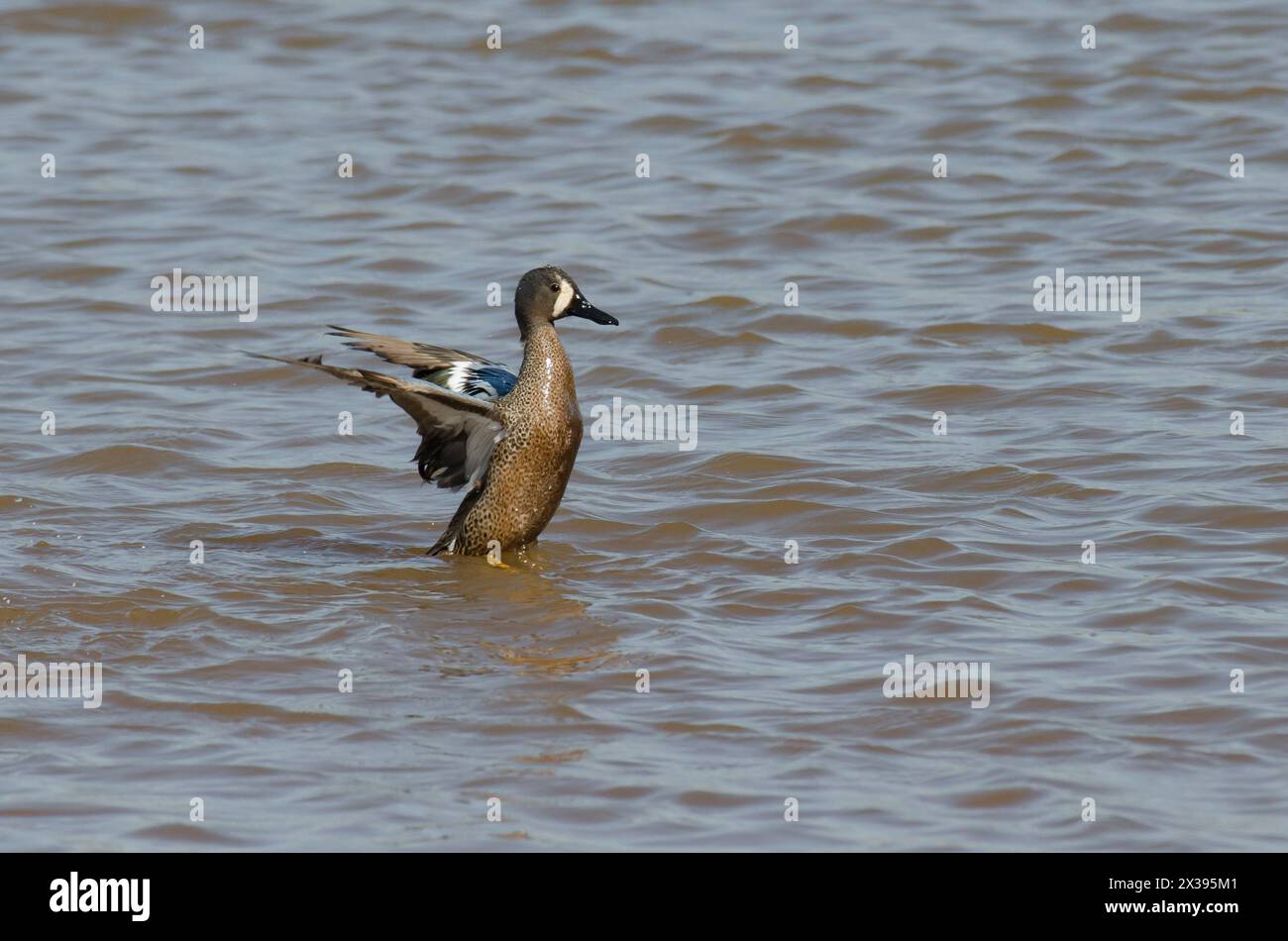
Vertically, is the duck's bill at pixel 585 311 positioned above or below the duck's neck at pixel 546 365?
above

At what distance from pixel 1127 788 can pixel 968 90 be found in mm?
10165

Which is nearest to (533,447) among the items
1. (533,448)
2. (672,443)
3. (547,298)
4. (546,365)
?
(533,448)

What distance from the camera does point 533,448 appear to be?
7.99 metres

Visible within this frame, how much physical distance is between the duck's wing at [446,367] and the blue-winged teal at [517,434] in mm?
12

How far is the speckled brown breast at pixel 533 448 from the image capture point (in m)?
8.00

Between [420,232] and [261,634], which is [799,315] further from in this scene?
[261,634]

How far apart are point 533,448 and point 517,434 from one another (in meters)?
0.09

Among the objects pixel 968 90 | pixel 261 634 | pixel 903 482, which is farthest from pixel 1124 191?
pixel 261 634

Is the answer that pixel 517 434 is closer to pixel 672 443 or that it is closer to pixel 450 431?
pixel 450 431

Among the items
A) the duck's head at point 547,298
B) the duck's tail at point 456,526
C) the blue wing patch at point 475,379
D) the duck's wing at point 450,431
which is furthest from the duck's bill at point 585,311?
the duck's tail at point 456,526

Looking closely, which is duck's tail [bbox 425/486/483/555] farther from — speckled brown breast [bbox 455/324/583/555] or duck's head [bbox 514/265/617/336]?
duck's head [bbox 514/265/617/336]

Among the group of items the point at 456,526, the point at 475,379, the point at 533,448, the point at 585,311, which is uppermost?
the point at 585,311

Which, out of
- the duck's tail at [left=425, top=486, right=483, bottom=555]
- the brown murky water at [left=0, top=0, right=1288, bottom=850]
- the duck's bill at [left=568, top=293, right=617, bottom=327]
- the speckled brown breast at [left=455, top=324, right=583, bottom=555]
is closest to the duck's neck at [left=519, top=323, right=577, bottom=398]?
the speckled brown breast at [left=455, top=324, right=583, bottom=555]

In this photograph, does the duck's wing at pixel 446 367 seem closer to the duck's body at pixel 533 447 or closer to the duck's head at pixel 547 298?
the duck's body at pixel 533 447
